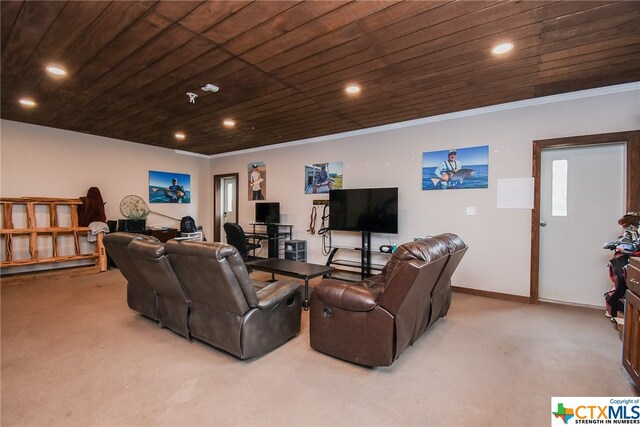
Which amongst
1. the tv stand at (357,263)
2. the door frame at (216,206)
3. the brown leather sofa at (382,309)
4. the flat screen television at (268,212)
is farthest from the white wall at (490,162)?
the door frame at (216,206)

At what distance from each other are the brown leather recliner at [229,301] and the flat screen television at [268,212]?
362 centimetres

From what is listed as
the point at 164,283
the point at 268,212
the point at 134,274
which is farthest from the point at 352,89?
the point at 268,212

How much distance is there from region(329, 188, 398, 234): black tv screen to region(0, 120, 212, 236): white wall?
421 centimetres

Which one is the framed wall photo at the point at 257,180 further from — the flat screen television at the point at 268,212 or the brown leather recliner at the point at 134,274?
the brown leather recliner at the point at 134,274

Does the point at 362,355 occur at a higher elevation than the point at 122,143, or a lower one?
lower

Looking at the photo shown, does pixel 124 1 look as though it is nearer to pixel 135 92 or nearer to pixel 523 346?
pixel 135 92

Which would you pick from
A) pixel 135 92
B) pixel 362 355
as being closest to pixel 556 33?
pixel 362 355

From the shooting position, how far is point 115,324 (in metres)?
3.06

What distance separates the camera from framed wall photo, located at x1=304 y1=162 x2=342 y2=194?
18.2 ft

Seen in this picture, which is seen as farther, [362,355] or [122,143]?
[122,143]

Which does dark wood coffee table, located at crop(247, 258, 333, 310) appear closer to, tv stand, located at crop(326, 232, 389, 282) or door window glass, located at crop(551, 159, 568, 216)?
tv stand, located at crop(326, 232, 389, 282)

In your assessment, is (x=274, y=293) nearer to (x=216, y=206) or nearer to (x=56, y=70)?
(x=56, y=70)

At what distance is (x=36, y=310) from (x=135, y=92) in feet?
9.09

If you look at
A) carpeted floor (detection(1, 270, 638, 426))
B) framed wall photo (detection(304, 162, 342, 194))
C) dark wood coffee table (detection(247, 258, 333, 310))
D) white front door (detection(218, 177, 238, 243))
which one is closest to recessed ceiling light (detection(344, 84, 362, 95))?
framed wall photo (detection(304, 162, 342, 194))
